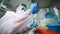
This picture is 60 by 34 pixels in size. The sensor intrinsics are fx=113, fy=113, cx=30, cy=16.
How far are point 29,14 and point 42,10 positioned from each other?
1.13 metres

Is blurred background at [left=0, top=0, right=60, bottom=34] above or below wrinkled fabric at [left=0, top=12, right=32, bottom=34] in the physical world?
above

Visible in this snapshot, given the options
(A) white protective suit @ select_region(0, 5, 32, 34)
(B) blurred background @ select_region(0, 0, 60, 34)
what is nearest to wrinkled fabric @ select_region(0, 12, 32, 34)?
(A) white protective suit @ select_region(0, 5, 32, 34)

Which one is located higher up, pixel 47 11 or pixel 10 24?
pixel 47 11

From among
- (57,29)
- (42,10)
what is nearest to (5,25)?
(57,29)

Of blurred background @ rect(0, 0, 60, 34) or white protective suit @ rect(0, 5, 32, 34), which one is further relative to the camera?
blurred background @ rect(0, 0, 60, 34)

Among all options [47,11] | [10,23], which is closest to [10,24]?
[10,23]

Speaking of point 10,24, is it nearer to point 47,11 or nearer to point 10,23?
point 10,23

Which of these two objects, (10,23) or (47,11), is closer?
(10,23)

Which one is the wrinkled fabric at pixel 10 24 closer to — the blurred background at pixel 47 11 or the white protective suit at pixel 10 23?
the white protective suit at pixel 10 23

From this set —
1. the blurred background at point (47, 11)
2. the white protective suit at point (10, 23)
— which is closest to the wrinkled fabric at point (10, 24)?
the white protective suit at point (10, 23)

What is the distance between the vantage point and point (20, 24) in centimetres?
104

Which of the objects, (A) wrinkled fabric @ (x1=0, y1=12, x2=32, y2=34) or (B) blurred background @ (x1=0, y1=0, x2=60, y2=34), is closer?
(A) wrinkled fabric @ (x1=0, y1=12, x2=32, y2=34)

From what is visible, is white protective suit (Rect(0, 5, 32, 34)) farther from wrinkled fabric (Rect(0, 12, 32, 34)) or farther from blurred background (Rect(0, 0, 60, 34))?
blurred background (Rect(0, 0, 60, 34))

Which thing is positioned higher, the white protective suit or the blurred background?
the blurred background
